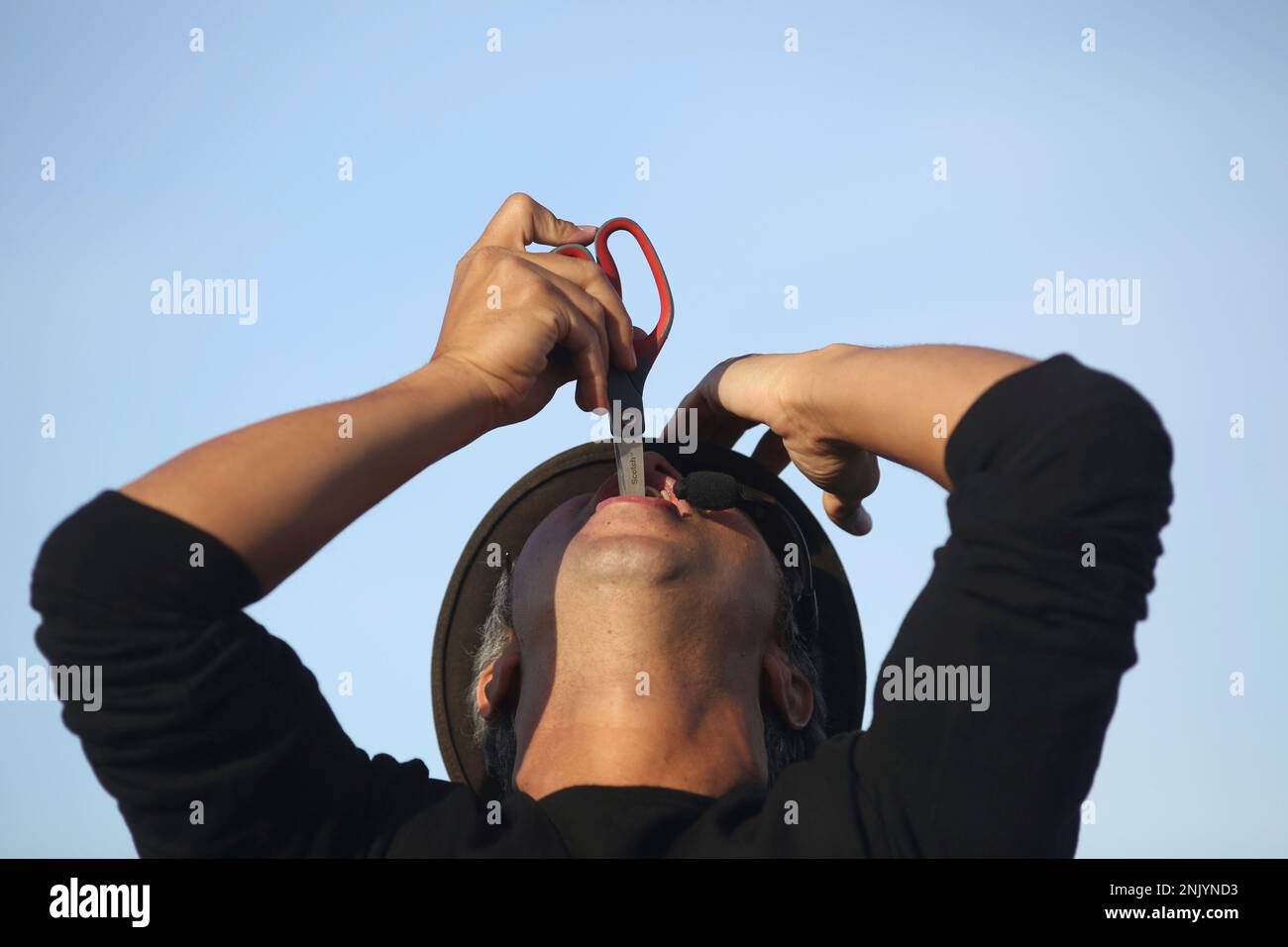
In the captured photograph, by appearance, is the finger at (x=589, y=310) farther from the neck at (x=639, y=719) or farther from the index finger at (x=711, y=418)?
the neck at (x=639, y=719)

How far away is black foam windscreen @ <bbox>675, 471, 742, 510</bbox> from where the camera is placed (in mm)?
2707

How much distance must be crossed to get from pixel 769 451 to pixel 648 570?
2.11ft

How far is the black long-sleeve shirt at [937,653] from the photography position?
197cm

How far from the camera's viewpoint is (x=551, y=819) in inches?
92.4

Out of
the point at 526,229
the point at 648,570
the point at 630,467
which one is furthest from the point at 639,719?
the point at 526,229

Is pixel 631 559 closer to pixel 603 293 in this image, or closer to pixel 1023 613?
pixel 603 293

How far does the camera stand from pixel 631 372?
8.64 ft

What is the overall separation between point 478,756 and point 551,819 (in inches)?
30.0

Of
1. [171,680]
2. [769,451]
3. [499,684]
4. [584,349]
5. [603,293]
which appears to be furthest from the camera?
[769,451]

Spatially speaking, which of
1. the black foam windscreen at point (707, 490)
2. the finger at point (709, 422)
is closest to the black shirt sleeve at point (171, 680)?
the black foam windscreen at point (707, 490)

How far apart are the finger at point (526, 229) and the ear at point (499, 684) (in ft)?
3.05

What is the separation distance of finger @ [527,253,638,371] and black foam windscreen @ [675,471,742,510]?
29cm
